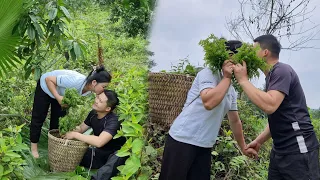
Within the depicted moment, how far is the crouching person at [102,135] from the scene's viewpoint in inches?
A: 93.5

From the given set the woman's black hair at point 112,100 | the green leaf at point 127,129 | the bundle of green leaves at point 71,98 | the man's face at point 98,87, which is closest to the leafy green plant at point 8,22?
the bundle of green leaves at point 71,98

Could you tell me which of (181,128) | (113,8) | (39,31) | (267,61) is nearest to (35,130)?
(39,31)

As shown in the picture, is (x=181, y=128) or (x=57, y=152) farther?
(x=57, y=152)

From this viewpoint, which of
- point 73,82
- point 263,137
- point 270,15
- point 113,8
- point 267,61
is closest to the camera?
point 267,61

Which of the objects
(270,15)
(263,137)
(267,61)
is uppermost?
(270,15)

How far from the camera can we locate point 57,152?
249 centimetres

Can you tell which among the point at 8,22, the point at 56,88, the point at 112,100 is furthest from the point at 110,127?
the point at 8,22

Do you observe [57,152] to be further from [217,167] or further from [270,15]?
[270,15]

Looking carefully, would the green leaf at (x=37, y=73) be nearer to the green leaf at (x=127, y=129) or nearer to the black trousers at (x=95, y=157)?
the black trousers at (x=95, y=157)

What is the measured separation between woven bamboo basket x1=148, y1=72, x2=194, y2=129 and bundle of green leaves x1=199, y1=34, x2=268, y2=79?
0.51 m

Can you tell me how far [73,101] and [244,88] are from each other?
125cm

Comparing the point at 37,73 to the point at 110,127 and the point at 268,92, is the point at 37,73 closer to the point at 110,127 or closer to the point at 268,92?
the point at 110,127

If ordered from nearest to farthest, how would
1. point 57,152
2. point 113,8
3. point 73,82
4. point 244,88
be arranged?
point 244,88
point 57,152
point 73,82
point 113,8

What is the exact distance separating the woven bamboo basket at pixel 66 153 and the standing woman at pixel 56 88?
0.30m
